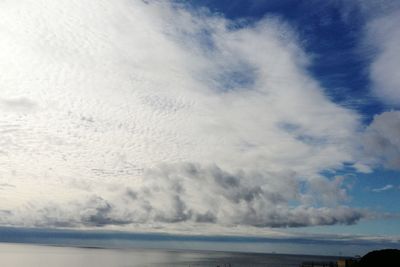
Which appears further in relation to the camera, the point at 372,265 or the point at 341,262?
the point at 341,262

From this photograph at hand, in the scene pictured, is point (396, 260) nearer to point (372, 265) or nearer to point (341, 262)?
point (372, 265)

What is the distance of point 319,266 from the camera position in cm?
11081

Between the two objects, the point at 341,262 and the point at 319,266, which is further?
the point at 319,266

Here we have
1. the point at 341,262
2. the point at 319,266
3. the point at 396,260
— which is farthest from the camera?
the point at 319,266

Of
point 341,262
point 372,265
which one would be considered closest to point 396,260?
point 372,265

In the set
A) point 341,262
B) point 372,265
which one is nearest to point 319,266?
point 341,262

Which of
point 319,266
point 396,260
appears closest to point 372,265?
point 396,260

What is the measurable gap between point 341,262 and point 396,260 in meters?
35.0

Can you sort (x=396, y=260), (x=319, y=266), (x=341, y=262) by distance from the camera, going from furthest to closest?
1. (x=319, y=266)
2. (x=341, y=262)
3. (x=396, y=260)

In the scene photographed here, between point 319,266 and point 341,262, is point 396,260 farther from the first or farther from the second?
point 319,266

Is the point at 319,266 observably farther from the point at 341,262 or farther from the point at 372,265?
the point at 372,265

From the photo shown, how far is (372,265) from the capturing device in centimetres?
6438

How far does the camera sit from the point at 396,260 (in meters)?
63.1

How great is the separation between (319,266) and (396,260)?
168ft
